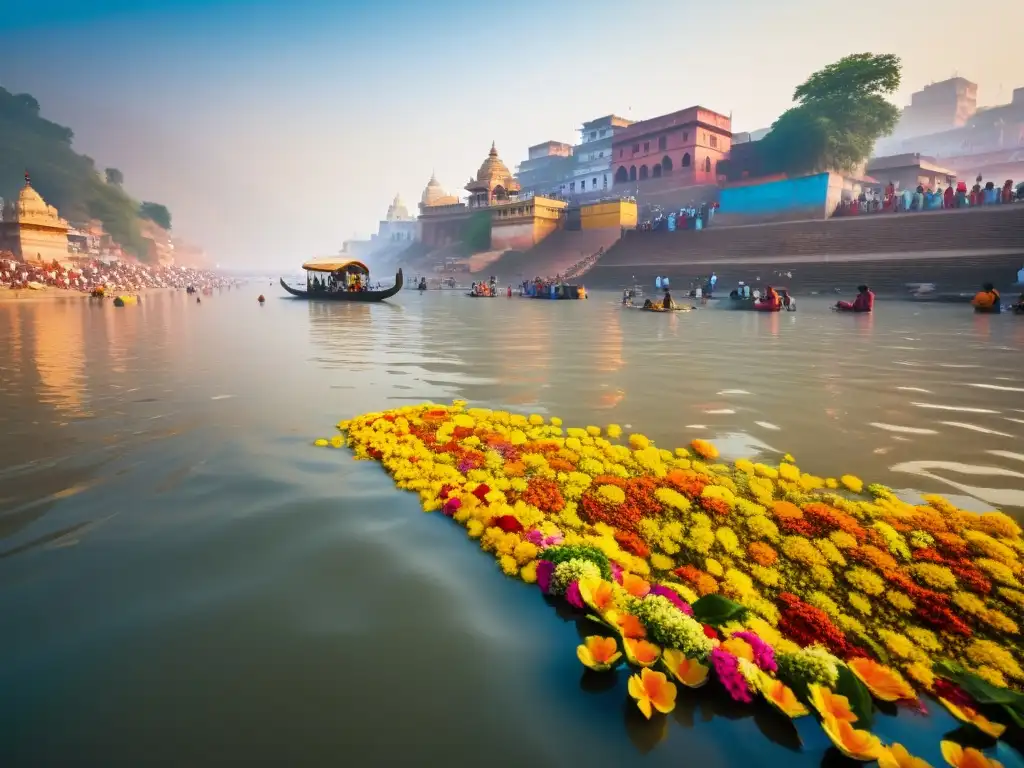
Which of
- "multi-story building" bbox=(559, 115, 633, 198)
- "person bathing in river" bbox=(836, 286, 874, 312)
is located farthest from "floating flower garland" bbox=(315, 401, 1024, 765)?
"multi-story building" bbox=(559, 115, 633, 198)

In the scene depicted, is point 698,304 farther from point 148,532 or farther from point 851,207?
point 148,532

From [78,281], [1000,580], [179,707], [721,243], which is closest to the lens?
[179,707]

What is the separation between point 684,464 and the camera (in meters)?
4.00

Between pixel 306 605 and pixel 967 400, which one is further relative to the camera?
pixel 967 400

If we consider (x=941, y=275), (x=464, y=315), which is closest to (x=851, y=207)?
(x=941, y=275)

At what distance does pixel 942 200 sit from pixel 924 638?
100 ft

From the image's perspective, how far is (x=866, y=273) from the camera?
2259cm

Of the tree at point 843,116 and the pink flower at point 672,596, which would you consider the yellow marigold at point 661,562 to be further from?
the tree at point 843,116

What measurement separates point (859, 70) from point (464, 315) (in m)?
31.6

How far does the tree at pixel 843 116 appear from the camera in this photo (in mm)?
33469

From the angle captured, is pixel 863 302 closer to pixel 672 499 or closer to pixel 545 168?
pixel 672 499

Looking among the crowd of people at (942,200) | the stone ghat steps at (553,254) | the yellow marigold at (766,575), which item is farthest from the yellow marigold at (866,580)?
the stone ghat steps at (553,254)

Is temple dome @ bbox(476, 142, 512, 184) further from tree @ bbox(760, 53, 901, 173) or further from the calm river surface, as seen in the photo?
the calm river surface

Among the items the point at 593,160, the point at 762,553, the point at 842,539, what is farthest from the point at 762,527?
the point at 593,160
